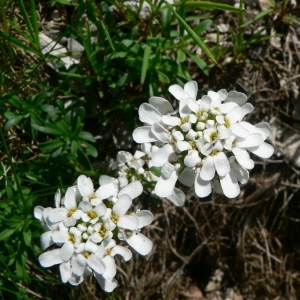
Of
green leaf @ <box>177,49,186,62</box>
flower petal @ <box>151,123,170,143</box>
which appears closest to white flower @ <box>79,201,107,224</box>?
flower petal @ <box>151,123,170,143</box>

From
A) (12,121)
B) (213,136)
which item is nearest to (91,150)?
(12,121)

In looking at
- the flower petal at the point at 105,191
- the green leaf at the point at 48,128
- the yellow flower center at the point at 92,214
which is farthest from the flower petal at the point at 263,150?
the green leaf at the point at 48,128

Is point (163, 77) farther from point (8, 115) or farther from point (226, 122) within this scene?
point (8, 115)

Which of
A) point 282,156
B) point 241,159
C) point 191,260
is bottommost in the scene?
point 191,260

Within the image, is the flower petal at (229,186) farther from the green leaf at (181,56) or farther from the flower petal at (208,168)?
the green leaf at (181,56)

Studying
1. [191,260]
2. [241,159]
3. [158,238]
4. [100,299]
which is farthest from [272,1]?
[100,299]

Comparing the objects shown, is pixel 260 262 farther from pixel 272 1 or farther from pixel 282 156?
pixel 272 1

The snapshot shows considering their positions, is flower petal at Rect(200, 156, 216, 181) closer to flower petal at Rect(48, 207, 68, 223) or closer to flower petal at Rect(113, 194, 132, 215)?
flower petal at Rect(113, 194, 132, 215)
